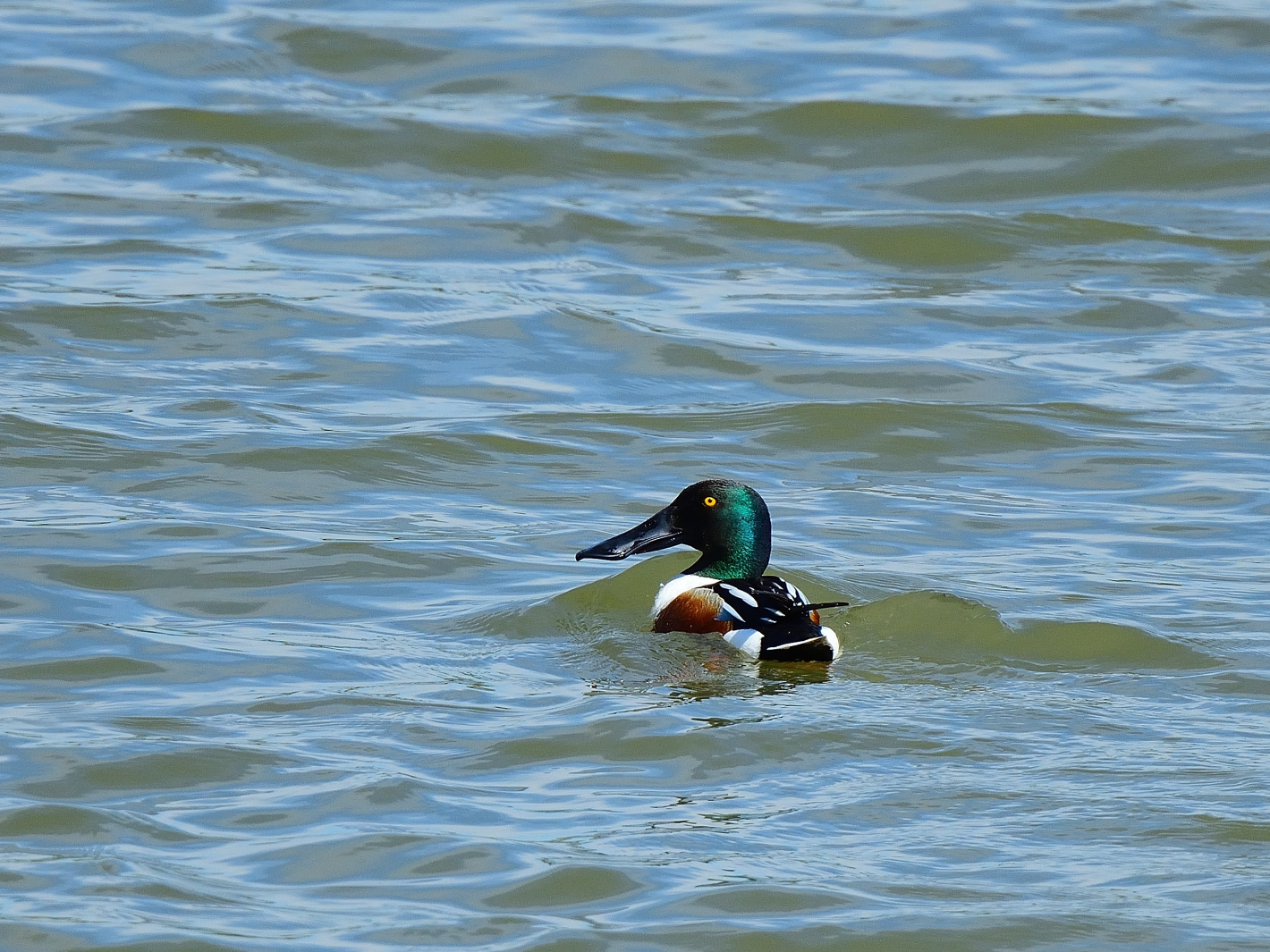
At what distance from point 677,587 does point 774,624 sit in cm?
81

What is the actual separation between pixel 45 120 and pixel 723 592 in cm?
946

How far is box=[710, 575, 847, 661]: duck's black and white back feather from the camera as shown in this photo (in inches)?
295

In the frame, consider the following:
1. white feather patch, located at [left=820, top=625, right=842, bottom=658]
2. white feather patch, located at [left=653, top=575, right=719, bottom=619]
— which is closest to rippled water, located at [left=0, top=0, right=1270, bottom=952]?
white feather patch, located at [left=820, top=625, right=842, bottom=658]

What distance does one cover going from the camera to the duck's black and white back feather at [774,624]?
7.50 m

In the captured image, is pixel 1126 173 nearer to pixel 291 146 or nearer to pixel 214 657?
pixel 291 146

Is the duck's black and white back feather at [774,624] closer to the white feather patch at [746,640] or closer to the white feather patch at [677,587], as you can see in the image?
the white feather patch at [746,640]

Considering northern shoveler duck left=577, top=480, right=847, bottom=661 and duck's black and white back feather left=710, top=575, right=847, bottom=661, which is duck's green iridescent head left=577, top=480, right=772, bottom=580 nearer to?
northern shoveler duck left=577, top=480, right=847, bottom=661

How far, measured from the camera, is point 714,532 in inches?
335

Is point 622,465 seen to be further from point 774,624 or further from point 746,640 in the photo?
point 774,624

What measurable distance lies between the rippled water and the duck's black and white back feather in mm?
95

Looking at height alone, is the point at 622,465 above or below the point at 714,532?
below

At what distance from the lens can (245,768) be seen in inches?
248

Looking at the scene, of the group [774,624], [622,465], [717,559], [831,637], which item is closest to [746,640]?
[774,624]

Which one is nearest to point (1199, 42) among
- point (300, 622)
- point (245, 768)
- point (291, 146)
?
point (291, 146)
